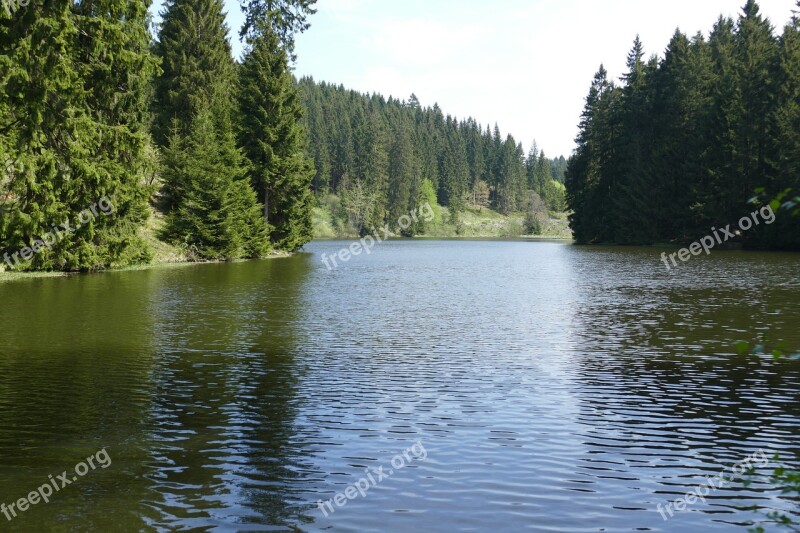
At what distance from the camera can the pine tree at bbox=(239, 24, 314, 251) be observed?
61031mm

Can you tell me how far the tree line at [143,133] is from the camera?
25.8 m

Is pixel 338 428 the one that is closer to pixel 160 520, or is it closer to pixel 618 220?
pixel 160 520

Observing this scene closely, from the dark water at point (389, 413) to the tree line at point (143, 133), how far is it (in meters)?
6.63

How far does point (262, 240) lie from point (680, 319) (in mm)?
41646

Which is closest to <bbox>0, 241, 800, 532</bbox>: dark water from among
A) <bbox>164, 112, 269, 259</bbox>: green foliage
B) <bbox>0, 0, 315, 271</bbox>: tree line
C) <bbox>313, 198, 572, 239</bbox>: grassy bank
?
<bbox>0, 0, 315, 271</bbox>: tree line

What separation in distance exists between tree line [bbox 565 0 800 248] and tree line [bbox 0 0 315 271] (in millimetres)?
45627

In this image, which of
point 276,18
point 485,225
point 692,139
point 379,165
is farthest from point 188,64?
point 485,225

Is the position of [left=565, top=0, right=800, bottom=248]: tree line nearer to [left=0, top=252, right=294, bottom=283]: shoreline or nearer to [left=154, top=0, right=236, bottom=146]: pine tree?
[left=0, top=252, right=294, bottom=283]: shoreline

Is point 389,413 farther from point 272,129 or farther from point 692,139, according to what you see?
point 692,139

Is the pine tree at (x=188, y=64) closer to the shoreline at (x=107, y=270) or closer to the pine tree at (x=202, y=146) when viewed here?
the pine tree at (x=202, y=146)

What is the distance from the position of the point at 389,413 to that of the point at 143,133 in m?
28.5

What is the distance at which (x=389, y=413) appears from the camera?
12047 millimetres

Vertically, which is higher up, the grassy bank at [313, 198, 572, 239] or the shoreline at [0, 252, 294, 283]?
the grassy bank at [313, 198, 572, 239]

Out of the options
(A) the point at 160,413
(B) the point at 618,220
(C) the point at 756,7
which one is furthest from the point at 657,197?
(A) the point at 160,413
